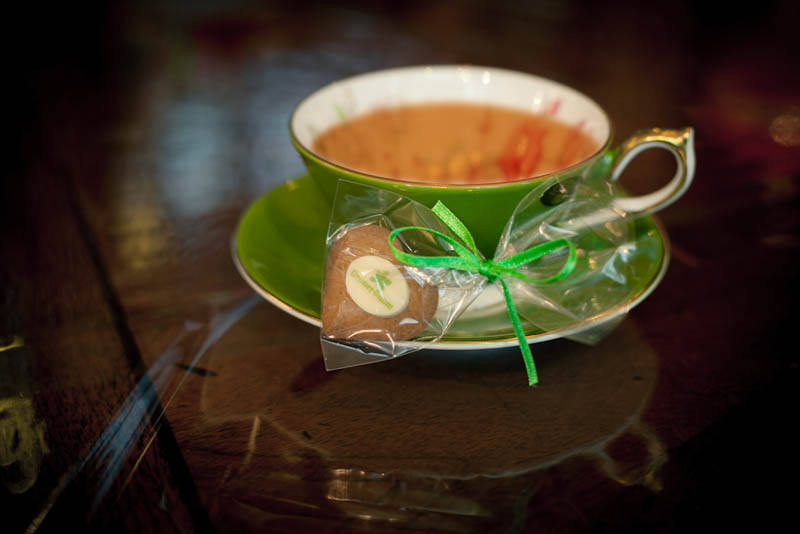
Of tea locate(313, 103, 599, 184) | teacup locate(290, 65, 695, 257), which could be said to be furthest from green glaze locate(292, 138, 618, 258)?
tea locate(313, 103, 599, 184)

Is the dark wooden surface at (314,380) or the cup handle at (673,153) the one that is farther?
the cup handle at (673,153)

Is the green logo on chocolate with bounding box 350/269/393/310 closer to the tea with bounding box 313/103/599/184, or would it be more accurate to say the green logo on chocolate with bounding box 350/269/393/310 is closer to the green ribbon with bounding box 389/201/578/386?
the green ribbon with bounding box 389/201/578/386

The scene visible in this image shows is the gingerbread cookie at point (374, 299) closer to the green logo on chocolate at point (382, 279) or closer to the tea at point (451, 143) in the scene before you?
the green logo on chocolate at point (382, 279)

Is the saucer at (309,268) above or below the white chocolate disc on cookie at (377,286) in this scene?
below

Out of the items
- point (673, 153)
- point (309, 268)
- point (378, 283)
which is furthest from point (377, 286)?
point (673, 153)

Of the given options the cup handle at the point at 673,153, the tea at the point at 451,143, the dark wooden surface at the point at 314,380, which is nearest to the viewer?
the dark wooden surface at the point at 314,380

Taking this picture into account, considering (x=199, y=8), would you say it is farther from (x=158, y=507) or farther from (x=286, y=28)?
(x=158, y=507)

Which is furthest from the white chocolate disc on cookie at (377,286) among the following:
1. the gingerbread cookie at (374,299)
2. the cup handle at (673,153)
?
the cup handle at (673,153)
